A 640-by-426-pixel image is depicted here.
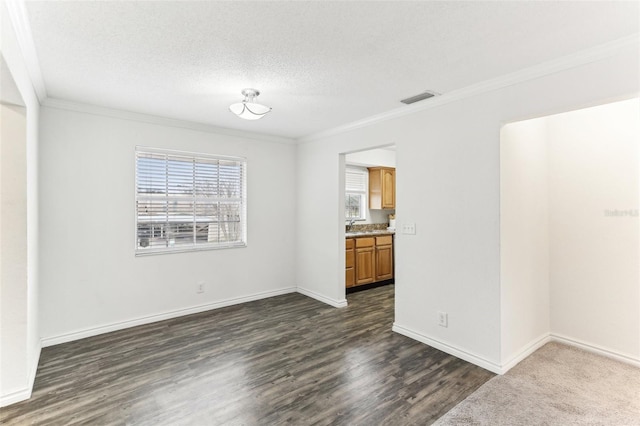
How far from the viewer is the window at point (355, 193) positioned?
6305mm

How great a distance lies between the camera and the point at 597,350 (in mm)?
2992

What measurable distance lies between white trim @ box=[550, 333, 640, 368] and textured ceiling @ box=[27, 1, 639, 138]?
8.97 feet

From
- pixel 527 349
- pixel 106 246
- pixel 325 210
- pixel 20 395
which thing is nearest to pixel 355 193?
pixel 325 210

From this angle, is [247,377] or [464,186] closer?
[247,377]

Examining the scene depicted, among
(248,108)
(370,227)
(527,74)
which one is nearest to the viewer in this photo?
(527,74)

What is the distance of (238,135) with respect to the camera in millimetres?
4480

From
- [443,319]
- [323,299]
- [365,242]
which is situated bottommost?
[323,299]

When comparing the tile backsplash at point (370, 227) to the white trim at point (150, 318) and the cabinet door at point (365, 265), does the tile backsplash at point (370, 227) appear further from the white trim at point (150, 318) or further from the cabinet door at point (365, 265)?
the white trim at point (150, 318)

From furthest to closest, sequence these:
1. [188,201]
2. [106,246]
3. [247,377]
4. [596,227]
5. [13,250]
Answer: [188,201] < [106,246] < [596,227] < [247,377] < [13,250]

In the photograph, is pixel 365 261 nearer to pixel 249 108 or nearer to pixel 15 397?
pixel 249 108

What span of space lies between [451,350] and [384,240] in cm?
282

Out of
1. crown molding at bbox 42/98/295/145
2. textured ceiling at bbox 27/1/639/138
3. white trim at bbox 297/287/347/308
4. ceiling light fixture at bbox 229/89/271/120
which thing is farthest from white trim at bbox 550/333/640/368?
crown molding at bbox 42/98/295/145

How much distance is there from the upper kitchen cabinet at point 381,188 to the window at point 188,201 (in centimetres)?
288

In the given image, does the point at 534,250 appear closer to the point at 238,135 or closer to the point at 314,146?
the point at 314,146
